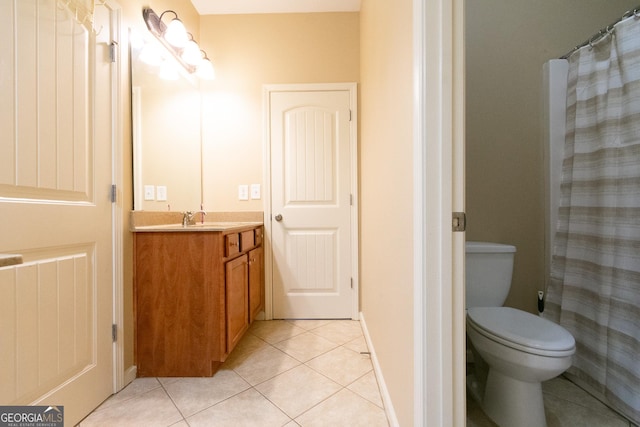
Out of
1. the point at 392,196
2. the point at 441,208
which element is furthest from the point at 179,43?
the point at 441,208

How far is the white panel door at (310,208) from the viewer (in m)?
2.22

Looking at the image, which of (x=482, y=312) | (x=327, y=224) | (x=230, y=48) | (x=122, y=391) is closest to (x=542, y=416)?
(x=482, y=312)

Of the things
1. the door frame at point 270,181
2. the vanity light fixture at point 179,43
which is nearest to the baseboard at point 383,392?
the door frame at point 270,181

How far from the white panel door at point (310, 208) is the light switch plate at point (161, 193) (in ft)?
2.63

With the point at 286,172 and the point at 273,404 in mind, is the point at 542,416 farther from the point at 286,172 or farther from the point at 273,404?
the point at 286,172

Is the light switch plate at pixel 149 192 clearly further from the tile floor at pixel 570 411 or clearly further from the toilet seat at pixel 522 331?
the tile floor at pixel 570 411

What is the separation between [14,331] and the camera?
90 cm

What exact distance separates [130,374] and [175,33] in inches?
85.1

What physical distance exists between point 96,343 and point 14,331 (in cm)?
38

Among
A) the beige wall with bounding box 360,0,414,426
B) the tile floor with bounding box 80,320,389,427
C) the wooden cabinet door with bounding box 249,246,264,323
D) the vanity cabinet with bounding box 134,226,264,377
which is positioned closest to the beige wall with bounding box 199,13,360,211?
the wooden cabinet door with bounding box 249,246,264,323

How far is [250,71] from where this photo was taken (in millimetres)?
2248

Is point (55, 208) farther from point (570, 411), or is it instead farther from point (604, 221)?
point (604, 221)

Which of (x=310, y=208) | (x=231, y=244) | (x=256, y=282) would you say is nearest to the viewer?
(x=231, y=244)

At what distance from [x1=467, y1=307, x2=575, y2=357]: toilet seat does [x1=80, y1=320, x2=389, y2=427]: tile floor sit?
609 mm
